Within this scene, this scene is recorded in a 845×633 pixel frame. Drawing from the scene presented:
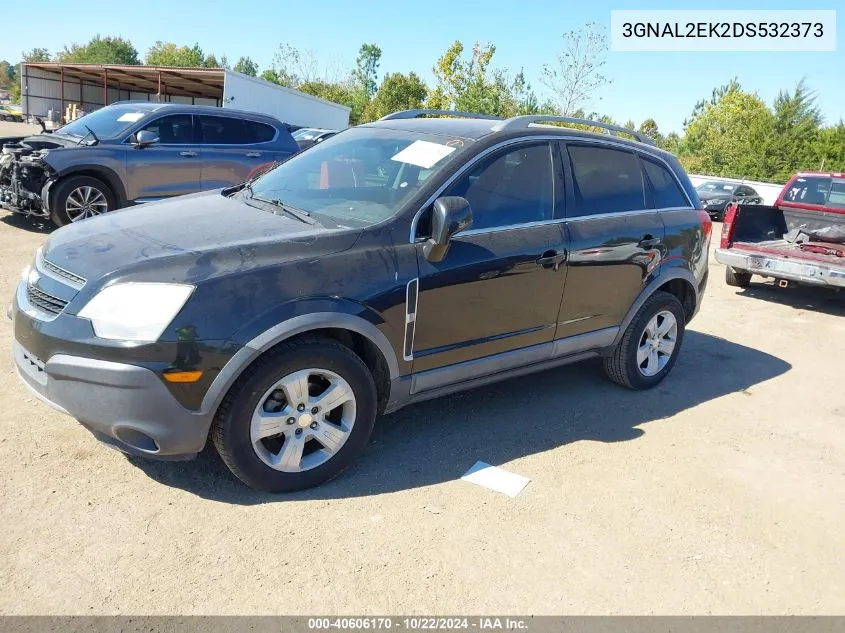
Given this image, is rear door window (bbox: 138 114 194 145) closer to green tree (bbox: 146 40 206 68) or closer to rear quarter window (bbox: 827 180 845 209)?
rear quarter window (bbox: 827 180 845 209)

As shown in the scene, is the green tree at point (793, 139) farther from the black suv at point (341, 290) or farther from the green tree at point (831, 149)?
A: the black suv at point (341, 290)

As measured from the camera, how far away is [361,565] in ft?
9.29

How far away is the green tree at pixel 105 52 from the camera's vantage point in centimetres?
8431

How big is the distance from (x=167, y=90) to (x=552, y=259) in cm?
4150

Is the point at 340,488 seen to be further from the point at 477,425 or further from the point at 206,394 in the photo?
the point at 477,425

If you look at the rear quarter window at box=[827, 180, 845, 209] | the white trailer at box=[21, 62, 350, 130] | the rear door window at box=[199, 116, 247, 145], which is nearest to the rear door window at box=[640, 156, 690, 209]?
the rear quarter window at box=[827, 180, 845, 209]

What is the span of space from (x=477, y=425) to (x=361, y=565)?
1.61 m

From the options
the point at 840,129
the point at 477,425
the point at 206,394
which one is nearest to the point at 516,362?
the point at 477,425

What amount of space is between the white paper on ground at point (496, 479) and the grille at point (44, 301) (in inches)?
85.0

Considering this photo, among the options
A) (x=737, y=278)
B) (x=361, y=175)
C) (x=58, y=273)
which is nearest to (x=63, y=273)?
(x=58, y=273)

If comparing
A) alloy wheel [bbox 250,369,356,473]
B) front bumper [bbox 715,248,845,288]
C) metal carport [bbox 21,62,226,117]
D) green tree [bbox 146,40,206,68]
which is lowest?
alloy wheel [bbox 250,369,356,473]

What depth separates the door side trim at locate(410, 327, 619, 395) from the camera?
12.2 feet

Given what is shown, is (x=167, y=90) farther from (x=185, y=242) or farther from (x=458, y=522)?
(x=458, y=522)

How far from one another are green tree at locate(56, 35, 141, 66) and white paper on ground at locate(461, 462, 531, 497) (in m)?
93.2
